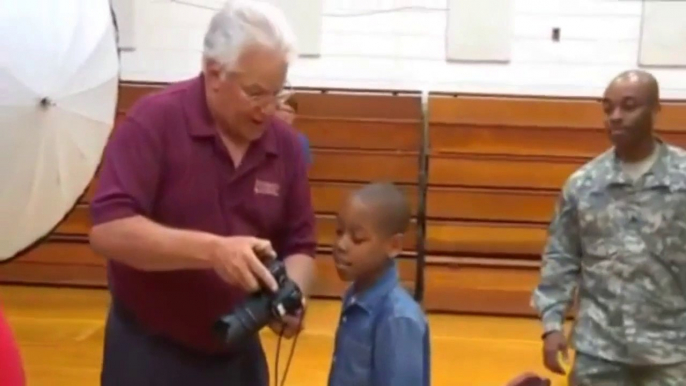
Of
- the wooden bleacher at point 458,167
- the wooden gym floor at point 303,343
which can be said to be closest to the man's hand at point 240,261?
the wooden gym floor at point 303,343

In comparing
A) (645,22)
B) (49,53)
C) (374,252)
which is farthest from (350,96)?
(374,252)

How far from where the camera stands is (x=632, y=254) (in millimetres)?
3016

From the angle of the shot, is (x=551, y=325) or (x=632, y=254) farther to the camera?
(x=551, y=325)

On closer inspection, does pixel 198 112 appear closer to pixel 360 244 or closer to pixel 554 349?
pixel 360 244

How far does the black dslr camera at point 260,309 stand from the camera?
1.95m

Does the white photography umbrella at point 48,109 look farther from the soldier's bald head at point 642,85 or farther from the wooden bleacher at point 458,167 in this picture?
the wooden bleacher at point 458,167

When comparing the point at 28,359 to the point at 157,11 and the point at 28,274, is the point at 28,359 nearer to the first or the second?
the point at 28,274

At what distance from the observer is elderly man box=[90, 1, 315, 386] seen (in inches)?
77.8

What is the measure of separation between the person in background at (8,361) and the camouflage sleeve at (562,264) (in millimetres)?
2187

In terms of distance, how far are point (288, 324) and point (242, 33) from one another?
60 cm

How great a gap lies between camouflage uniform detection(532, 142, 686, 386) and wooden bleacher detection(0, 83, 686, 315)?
4.07 meters

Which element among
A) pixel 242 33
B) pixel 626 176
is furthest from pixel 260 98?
pixel 626 176

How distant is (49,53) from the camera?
3770 mm

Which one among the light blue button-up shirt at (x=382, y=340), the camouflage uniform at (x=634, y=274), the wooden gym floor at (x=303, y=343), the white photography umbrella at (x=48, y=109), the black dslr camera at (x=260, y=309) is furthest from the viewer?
the wooden gym floor at (x=303, y=343)
